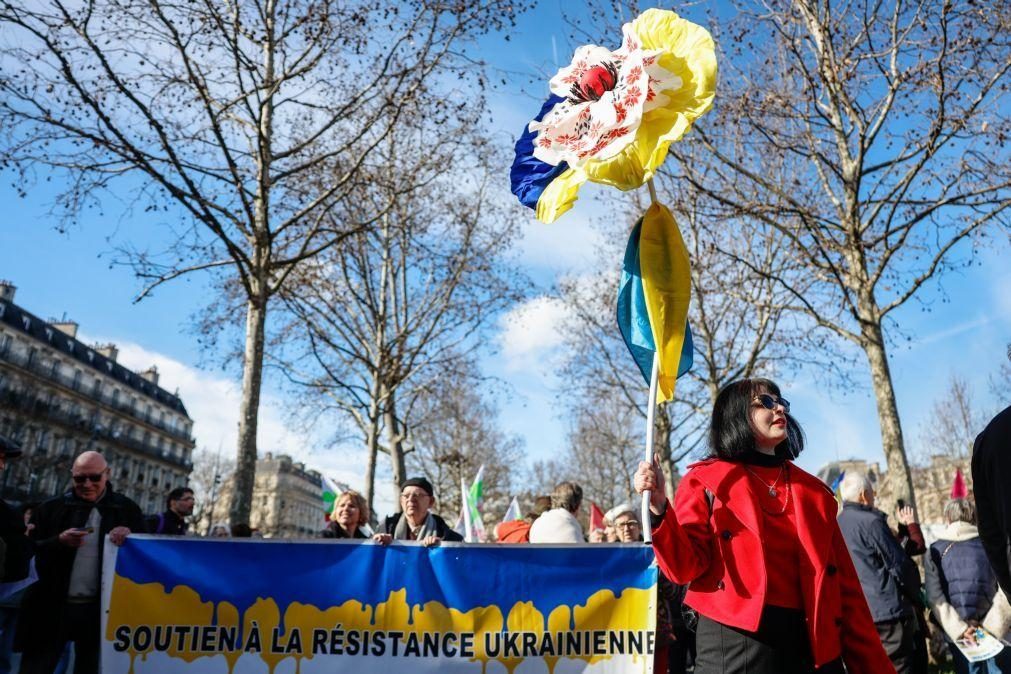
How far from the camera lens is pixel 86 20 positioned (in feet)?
30.9

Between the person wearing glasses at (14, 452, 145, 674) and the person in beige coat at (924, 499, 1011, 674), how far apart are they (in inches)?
239

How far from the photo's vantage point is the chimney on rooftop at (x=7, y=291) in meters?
50.8

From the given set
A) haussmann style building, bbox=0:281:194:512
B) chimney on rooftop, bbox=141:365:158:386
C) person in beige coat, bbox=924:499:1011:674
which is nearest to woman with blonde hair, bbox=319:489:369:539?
person in beige coat, bbox=924:499:1011:674

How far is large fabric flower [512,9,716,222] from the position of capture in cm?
344

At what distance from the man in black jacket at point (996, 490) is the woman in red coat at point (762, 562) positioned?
0.76 metres

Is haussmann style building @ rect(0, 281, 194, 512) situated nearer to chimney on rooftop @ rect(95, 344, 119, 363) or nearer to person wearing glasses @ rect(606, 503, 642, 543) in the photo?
chimney on rooftop @ rect(95, 344, 119, 363)

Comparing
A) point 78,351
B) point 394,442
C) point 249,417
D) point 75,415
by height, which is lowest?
point 249,417

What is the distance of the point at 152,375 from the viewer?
80250mm

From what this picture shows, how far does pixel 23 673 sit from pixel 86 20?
769 cm

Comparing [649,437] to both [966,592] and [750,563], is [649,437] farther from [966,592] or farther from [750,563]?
[966,592]

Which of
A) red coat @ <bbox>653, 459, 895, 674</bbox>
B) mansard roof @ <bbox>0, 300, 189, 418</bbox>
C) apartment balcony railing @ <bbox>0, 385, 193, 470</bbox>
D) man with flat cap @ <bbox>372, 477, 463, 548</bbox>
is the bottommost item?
red coat @ <bbox>653, 459, 895, 674</bbox>

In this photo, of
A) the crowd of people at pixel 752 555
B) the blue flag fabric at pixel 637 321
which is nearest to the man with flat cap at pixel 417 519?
the crowd of people at pixel 752 555

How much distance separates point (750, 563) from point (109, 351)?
7640 centimetres

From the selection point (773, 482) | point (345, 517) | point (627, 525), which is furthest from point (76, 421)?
point (773, 482)
